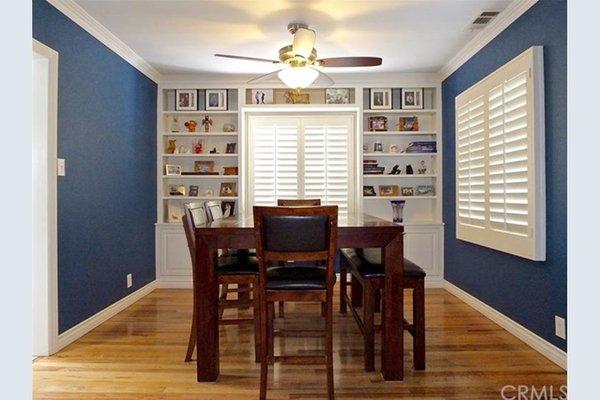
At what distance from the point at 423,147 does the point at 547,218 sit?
98.1 inches

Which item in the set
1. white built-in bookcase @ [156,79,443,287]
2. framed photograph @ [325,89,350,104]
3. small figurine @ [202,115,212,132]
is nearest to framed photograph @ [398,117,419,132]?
white built-in bookcase @ [156,79,443,287]

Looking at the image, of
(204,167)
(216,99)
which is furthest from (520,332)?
(216,99)

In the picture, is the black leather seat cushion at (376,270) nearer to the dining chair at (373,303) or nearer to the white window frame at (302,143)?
the dining chair at (373,303)

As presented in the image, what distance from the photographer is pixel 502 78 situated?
3357 mm

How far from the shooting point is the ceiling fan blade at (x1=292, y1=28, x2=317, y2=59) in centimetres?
338

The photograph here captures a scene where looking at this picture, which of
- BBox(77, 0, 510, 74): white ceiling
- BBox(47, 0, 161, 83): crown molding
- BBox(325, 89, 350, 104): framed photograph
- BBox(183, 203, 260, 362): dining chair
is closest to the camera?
BBox(183, 203, 260, 362): dining chair

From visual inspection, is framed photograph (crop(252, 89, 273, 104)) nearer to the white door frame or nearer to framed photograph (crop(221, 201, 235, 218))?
framed photograph (crop(221, 201, 235, 218))

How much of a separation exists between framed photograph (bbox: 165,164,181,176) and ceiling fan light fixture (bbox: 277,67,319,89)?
2360 mm

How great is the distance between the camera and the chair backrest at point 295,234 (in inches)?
85.7

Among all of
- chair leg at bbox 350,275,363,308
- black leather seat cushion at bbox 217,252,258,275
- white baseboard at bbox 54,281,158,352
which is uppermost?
black leather seat cushion at bbox 217,252,258,275

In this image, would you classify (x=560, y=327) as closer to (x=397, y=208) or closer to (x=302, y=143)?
(x=397, y=208)

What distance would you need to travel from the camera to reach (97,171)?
144 inches

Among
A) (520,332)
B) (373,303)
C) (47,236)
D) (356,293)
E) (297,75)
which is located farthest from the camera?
(356,293)

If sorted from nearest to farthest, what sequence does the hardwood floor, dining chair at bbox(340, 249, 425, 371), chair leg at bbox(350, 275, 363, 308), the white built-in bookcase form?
the hardwood floor, dining chair at bbox(340, 249, 425, 371), chair leg at bbox(350, 275, 363, 308), the white built-in bookcase
